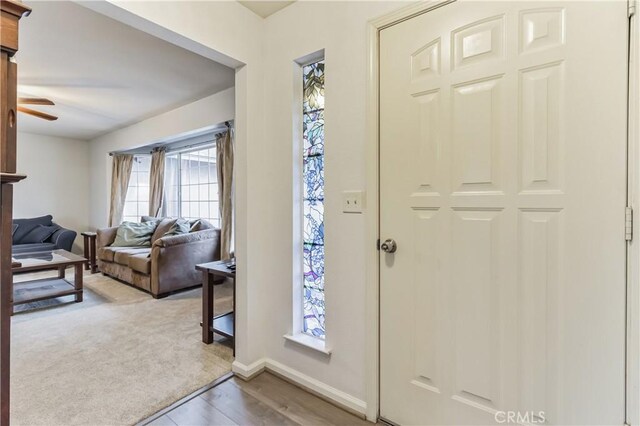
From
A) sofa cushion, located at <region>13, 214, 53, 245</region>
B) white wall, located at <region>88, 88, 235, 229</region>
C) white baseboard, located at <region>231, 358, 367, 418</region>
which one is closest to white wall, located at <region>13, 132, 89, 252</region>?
white wall, located at <region>88, 88, 235, 229</region>

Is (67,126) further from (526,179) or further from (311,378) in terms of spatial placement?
(526,179)

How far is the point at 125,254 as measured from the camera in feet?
13.0

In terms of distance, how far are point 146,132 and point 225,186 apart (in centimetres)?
195

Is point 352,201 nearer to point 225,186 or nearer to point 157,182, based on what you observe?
point 225,186

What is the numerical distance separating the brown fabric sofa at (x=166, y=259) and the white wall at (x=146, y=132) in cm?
135

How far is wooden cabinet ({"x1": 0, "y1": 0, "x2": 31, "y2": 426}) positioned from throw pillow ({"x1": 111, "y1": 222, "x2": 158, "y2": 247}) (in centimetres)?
395

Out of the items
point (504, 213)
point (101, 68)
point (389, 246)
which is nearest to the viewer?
point (504, 213)

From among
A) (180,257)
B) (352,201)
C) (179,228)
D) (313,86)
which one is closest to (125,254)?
(179,228)

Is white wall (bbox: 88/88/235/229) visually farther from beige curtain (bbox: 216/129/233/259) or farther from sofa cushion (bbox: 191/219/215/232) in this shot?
sofa cushion (bbox: 191/219/215/232)

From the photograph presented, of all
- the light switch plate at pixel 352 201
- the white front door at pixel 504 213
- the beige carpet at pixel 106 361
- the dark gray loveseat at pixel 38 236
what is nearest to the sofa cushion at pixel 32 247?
the dark gray loveseat at pixel 38 236

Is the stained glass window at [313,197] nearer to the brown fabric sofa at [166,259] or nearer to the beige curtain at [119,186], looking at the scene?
the brown fabric sofa at [166,259]

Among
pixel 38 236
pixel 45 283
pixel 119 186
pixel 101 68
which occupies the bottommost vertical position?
pixel 45 283

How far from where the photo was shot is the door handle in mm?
1515

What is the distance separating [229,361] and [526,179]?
212 centimetres
